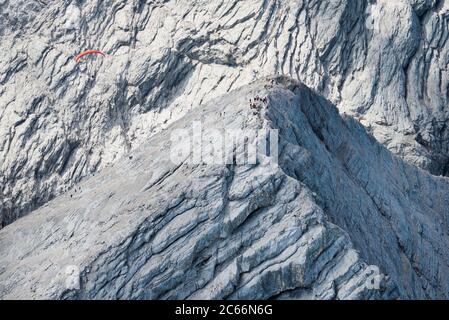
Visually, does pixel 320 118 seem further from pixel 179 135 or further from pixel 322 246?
pixel 322 246

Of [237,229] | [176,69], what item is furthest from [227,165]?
[176,69]

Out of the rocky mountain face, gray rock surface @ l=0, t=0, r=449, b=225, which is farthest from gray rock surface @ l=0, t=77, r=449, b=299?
gray rock surface @ l=0, t=0, r=449, b=225

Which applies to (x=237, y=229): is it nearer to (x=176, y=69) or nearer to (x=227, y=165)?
(x=227, y=165)

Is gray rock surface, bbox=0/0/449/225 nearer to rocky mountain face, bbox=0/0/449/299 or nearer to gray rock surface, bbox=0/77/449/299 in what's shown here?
rocky mountain face, bbox=0/0/449/299

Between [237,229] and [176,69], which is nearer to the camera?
[237,229]
